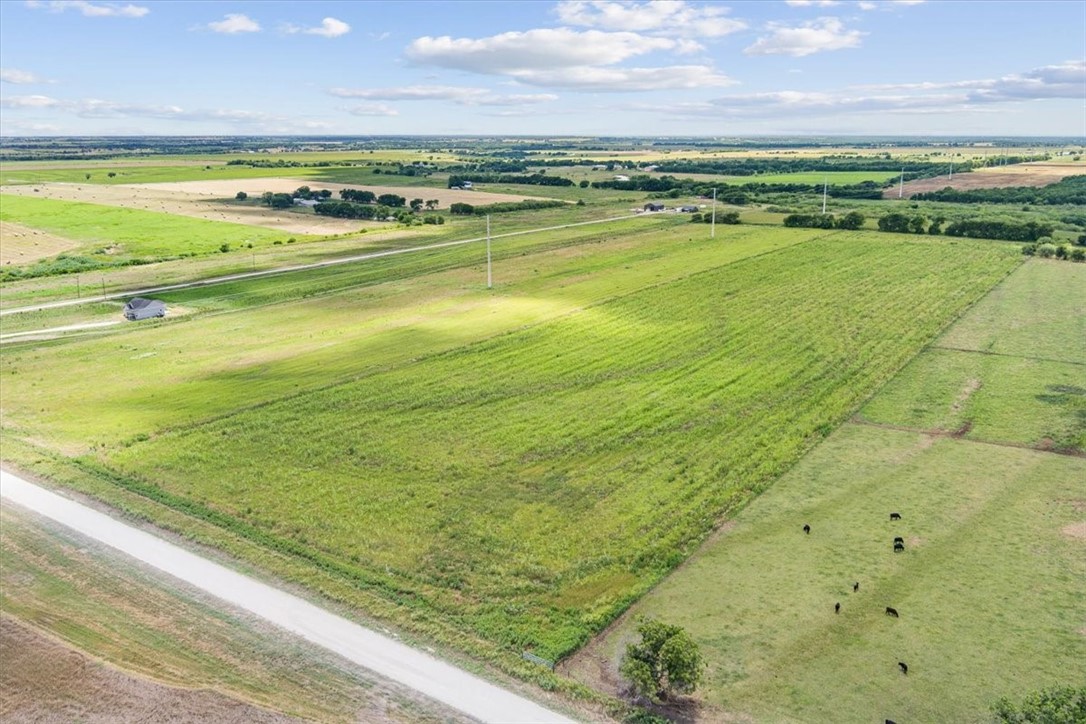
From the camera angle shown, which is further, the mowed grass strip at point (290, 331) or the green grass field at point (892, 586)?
the mowed grass strip at point (290, 331)

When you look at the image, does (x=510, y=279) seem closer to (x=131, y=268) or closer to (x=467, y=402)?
(x=467, y=402)

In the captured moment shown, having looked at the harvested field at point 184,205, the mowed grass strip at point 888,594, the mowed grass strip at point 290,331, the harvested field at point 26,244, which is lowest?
the mowed grass strip at point 888,594

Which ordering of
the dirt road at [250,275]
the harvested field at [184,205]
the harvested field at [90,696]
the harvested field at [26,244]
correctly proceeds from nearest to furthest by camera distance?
the harvested field at [90,696], the dirt road at [250,275], the harvested field at [26,244], the harvested field at [184,205]

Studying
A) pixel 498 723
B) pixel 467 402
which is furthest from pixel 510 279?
pixel 498 723

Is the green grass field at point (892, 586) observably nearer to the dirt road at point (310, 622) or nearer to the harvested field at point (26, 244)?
the dirt road at point (310, 622)

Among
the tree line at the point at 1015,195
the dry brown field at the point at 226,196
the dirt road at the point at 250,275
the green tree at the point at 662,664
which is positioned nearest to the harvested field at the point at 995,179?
the tree line at the point at 1015,195
